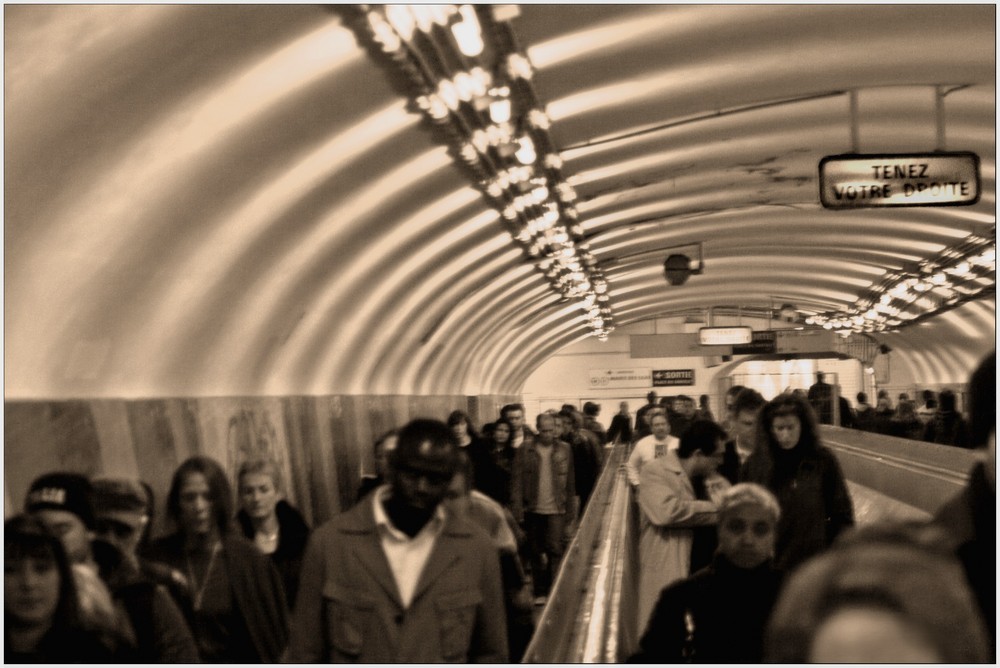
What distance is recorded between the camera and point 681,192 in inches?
822

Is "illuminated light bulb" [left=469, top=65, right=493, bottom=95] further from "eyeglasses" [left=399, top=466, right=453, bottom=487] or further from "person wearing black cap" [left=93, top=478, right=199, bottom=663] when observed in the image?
"eyeglasses" [left=399, top=466, right=453, bottom=487]

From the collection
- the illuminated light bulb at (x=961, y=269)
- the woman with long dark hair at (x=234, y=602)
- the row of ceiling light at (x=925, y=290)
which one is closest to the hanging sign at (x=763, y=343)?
the row of ceiling light at (x=925, y=290)

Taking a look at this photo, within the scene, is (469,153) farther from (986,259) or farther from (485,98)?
(986,259)

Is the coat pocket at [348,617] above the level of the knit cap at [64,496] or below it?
below

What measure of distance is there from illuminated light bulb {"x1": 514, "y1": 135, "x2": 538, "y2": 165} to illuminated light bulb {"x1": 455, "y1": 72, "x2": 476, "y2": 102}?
1973 millimetres

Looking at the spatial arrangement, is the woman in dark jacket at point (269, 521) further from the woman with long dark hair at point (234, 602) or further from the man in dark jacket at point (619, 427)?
the man in dark jacket at point (619, 427)

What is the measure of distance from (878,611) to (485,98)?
9.39 m

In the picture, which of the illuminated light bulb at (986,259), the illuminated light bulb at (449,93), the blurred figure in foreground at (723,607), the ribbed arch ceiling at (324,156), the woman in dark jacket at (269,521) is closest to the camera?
the blurred figure in foreground at (723,607)

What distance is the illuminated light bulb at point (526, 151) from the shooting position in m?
13.0

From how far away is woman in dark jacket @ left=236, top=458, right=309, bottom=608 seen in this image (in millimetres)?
7684

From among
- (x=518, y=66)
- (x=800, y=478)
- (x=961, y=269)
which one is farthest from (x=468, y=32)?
(x=961, y=269)

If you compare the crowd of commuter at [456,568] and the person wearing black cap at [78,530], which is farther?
the person wearing black cap at [78,530]

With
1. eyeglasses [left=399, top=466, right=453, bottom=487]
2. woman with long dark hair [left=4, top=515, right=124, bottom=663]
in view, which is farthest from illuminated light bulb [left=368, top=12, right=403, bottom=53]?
eyeglasses [left=399, top=466, right=453, bottom=487]

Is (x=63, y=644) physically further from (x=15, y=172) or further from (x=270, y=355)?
(x=270, y=355)
